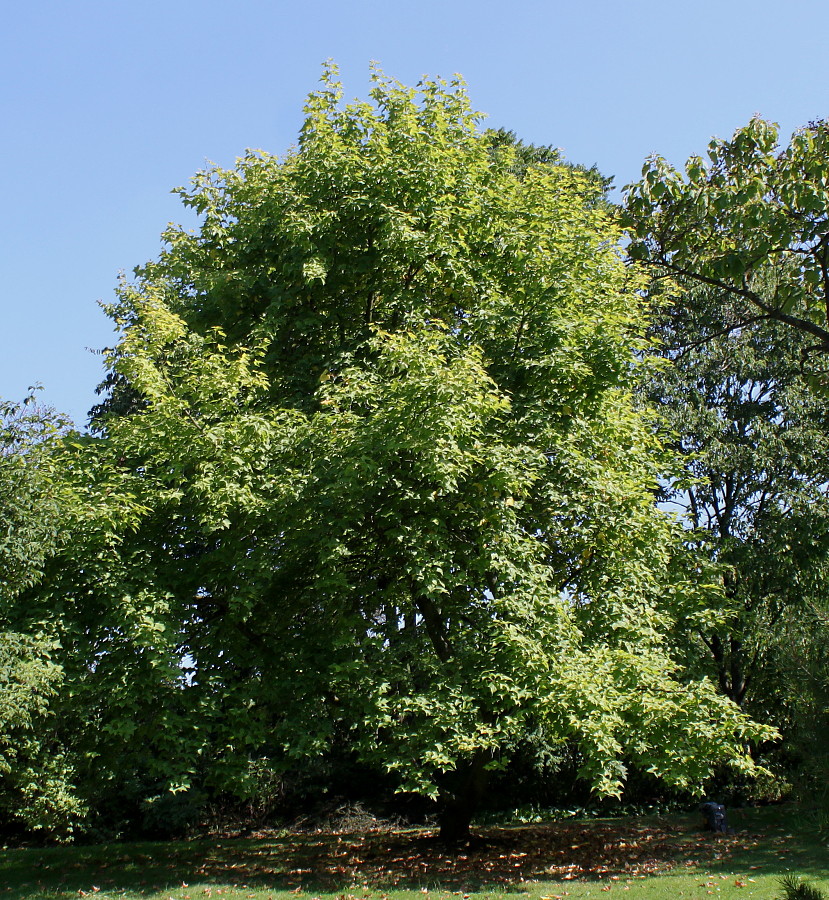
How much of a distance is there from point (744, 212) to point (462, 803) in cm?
1002

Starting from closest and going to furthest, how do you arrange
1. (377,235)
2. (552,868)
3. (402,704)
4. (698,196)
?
(698,196) → (402,704) → (552,868) → (377,235)

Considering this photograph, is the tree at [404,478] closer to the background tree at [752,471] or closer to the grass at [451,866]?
the grass at [451,866]

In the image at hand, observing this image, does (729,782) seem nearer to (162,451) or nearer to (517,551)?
(517,551)

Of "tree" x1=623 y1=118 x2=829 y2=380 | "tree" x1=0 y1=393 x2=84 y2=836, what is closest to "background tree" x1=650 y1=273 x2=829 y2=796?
"tree" x1=623 y1=118 x2=829 y2=380

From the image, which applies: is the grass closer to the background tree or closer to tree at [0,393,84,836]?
tree at [0,393,84,836]

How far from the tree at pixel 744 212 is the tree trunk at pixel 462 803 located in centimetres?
852

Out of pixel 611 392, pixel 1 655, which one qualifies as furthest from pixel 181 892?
pixel 611 392

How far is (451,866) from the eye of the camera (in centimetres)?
1156

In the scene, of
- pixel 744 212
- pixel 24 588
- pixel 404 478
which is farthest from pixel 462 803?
pixel 744 212

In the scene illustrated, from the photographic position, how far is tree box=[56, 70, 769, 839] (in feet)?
31.5

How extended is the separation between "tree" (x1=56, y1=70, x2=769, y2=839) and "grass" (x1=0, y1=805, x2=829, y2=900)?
133 centimetres

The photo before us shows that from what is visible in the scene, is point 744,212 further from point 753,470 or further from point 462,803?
point 753,470

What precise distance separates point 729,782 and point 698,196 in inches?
637

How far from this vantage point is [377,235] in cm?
1209
